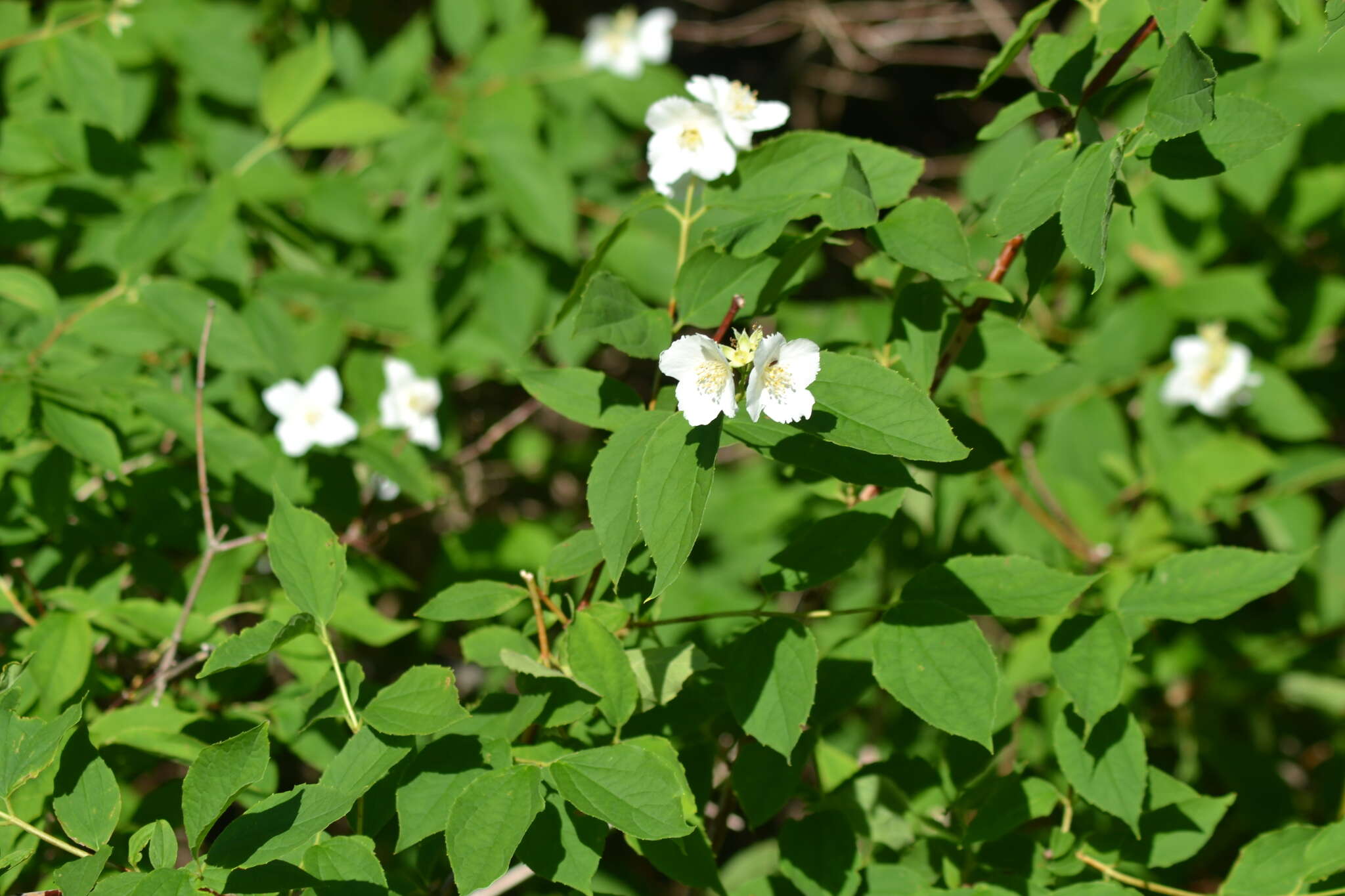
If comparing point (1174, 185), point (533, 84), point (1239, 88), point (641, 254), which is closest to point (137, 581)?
point (641, 254)

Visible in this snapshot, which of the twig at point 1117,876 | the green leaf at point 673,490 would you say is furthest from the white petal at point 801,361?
the twig at point 1117,876

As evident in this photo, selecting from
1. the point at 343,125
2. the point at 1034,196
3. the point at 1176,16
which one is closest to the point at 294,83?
the point at 343,125

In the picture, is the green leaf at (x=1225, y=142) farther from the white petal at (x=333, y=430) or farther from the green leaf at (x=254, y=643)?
the white petal at (x=333, y=430)

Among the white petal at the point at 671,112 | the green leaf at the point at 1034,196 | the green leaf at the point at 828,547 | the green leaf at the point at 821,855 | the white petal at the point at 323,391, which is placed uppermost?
the white petal at the point at 671,112

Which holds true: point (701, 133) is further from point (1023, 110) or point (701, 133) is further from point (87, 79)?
point (87, 79)

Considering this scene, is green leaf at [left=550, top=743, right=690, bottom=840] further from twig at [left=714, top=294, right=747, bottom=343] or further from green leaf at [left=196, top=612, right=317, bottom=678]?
twig at [left=714, top=294, right=747, bottom=343]


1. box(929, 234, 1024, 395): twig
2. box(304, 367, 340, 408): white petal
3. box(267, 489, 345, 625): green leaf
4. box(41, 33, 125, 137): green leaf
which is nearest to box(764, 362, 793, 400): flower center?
box(929, 234, 1024, 395): twig

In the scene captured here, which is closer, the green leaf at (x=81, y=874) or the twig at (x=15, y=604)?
the green leaf at (x=81, y=874)
